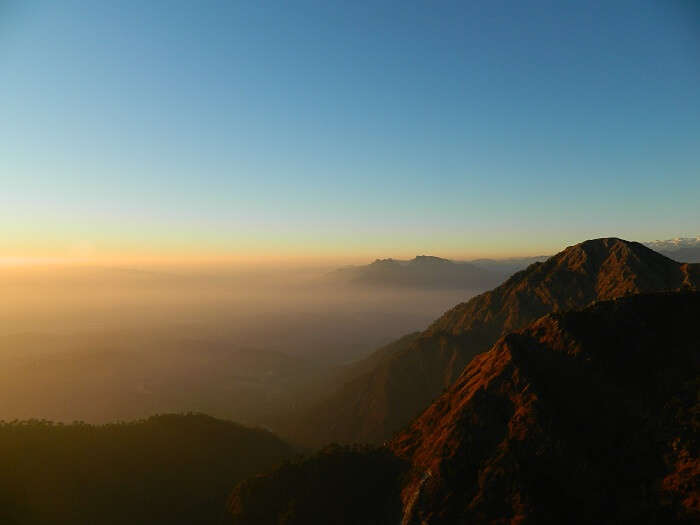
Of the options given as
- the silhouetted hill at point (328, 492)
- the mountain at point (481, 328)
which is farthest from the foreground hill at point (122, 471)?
the mountain at point (481, 328)

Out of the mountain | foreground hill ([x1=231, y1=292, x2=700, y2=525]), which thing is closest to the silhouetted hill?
foreground hill ([x1=231, y1=292, x2=700, y2=525])

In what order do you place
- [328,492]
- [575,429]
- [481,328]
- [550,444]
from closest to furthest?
1. [550,444]
2. [575,429]
3. [328,492]
4. [481,328]

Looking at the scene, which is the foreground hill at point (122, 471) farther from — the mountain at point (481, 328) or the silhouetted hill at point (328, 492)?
the mountain at point (481, 328)

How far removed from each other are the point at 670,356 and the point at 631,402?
382 inches

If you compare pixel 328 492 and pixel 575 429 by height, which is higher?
pixel 575 429

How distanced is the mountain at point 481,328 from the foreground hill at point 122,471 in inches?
1698

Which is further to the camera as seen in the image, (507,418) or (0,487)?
(0,487)

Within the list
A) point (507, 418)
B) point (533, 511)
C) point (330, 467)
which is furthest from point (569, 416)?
point (330, 467)

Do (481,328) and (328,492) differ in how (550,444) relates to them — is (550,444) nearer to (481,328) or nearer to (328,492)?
(328,492)

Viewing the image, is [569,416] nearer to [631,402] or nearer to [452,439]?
[631,402]

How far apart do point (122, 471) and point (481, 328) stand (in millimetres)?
109744

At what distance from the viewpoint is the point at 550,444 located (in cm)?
3884

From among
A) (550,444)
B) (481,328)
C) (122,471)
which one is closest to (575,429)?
(550,444)

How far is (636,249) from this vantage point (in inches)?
4498
